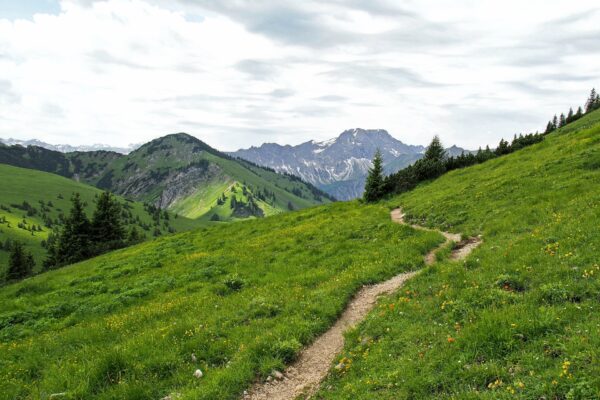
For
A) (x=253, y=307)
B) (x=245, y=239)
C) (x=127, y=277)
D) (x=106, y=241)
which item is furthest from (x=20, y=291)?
(x=106, y=241)

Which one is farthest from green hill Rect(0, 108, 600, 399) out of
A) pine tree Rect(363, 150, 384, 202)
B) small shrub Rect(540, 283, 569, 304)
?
pine tree Rect(363, 150, 384, 202)

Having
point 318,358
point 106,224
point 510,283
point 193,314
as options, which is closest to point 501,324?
point 510,283

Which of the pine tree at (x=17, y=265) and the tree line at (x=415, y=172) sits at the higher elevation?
the tree line at (x=415, y=172)

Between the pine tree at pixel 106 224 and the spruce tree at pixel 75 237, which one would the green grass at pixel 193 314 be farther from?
the pine tree at pixel 106 224

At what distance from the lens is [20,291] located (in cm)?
2841

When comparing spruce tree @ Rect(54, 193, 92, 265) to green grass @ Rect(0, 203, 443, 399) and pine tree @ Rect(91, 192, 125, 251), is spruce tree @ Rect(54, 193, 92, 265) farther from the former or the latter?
green grass @ Rect(0, 203, 443, 399)

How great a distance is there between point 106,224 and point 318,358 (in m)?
72.7

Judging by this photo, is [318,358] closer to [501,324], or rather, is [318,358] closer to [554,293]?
[501,324]

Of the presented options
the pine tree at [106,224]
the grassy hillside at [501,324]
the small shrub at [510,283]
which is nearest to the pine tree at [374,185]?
the grassy hillside at [501,324]

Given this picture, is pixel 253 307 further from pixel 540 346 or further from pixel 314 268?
pixel 540 346

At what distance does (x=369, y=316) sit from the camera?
1345cm

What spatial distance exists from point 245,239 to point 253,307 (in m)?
19.5

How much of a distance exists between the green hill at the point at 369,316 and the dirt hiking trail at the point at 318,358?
1.39ft

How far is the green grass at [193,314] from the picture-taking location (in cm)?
1124
